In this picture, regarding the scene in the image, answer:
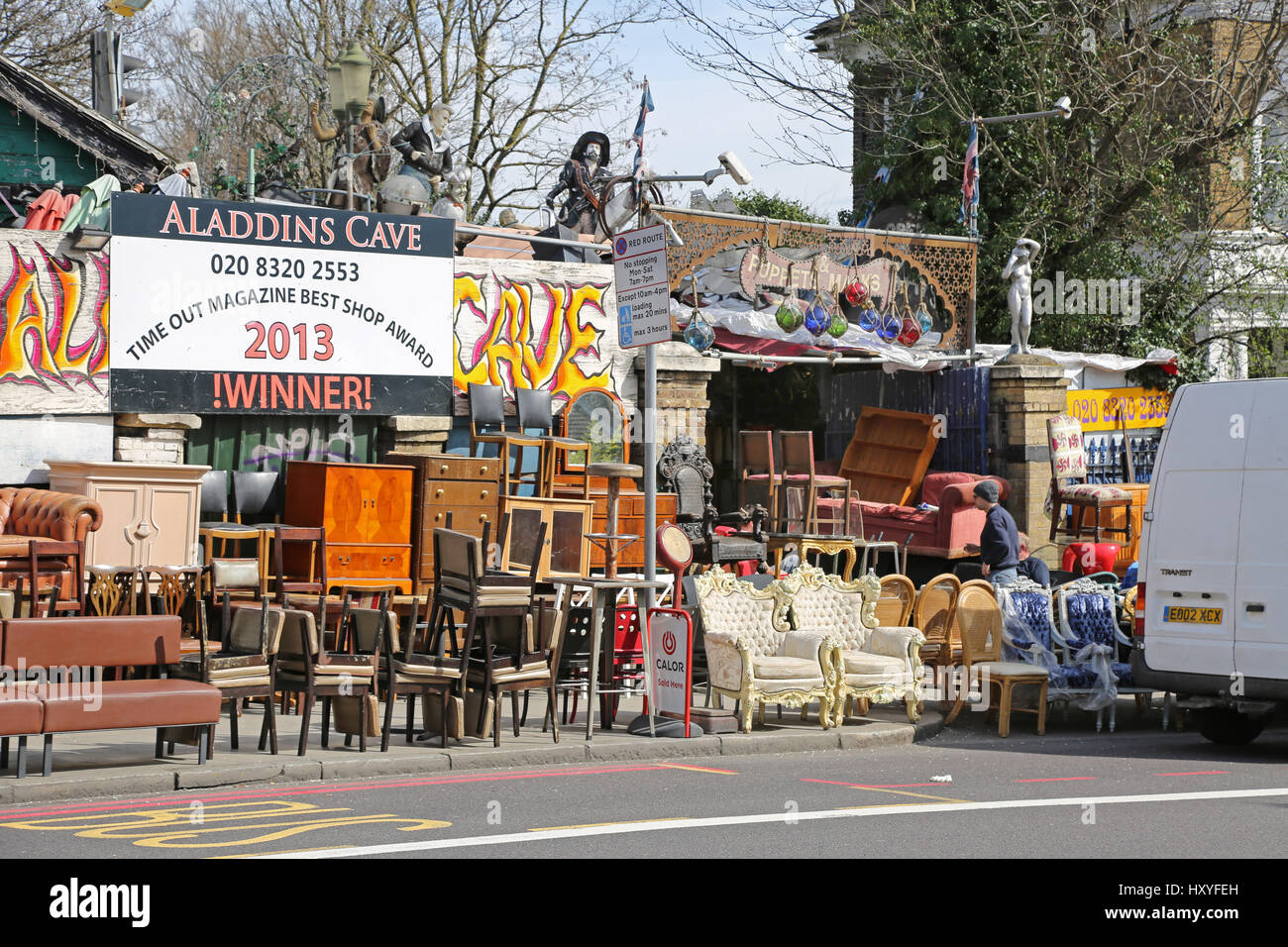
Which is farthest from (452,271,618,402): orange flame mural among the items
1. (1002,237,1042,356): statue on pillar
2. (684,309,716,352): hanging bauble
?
(1002,237,1042,356): statue on pillar

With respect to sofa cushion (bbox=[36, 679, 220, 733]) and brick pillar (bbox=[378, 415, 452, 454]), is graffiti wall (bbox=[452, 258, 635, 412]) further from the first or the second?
sofa cushion (bbox=[36, 679, 220, 733])

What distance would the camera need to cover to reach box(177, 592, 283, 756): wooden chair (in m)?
10.6

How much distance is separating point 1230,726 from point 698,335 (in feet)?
27.6

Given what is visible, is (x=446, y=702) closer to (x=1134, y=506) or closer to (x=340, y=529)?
(x=340, y=529)

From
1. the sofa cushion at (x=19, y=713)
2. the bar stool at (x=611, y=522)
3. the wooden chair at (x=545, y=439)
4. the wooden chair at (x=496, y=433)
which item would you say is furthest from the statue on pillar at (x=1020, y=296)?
the sofa cushion at (x=19, y=713)

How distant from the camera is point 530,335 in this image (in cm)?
1720

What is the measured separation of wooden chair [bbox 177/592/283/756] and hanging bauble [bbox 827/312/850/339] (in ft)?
35.4

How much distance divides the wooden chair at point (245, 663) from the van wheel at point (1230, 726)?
24.8 ft

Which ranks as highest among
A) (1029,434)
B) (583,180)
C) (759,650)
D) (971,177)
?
(971,177)

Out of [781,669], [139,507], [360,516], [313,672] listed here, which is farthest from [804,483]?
[313,672]

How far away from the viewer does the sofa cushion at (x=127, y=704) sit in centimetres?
956

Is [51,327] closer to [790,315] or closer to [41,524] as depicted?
[41,524]

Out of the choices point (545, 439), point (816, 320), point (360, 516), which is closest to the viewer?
point (360, 516)

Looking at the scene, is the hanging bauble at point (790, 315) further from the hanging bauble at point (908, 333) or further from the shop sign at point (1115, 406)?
the shop sign at point (1115, 406)
